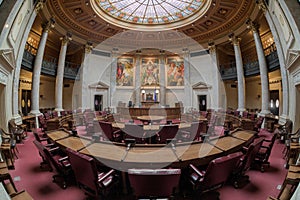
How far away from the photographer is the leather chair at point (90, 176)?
249cm

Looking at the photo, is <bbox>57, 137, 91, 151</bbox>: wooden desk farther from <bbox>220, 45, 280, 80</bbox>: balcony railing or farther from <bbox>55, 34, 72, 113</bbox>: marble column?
<bbox>220, 45, 280, 80</bbox>: balcony railing

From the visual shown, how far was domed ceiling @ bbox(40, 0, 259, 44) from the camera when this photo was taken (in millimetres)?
11867

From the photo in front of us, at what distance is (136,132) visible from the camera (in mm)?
5828

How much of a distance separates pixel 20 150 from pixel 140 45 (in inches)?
639

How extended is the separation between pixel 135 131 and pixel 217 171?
359cm

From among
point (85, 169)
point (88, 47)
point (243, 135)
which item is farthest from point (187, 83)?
point (85, 169)

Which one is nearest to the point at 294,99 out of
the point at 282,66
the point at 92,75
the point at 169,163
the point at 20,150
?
the point at 282,66

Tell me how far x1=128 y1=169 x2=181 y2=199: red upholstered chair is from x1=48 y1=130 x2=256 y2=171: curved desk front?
1.71 feet

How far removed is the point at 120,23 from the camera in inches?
604

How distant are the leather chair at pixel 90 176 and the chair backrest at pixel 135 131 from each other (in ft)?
9.29

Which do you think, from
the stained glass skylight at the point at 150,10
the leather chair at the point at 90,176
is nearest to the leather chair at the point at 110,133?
the leather chair at the point at 90,176

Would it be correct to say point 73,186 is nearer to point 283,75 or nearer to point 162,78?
point 283,75

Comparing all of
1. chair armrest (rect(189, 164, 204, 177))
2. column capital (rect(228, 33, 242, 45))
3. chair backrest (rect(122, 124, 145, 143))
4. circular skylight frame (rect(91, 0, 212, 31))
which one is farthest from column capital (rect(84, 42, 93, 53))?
chair armrest (rect(189, 164, 204, 177))

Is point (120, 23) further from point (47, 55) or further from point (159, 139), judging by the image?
point (159, 139)
